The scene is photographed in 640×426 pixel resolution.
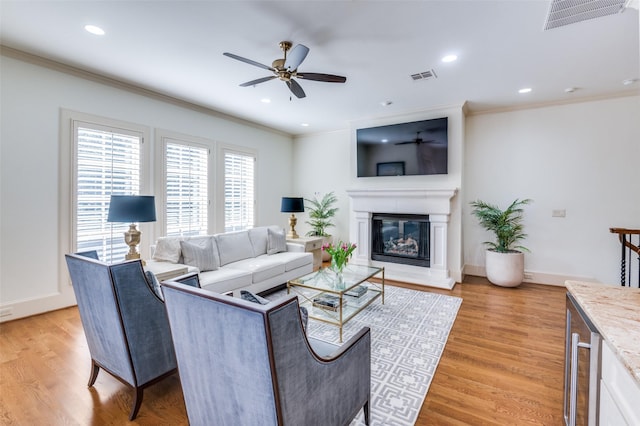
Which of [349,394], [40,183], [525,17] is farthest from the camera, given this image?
[40,183]

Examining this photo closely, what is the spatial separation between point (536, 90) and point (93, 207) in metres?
5.99

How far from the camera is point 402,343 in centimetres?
267

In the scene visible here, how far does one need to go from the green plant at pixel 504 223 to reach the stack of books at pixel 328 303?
2.86 metres

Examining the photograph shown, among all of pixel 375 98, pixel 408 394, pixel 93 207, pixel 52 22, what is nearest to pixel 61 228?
pixel 93 207

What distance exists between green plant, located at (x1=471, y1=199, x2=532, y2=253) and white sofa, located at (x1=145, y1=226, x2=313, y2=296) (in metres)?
2.91

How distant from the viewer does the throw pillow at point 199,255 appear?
3402 mm

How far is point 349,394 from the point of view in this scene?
1476mm

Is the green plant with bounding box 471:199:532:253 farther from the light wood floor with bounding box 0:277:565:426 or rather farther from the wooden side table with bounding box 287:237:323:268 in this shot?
the wooden side table with bounding box 287:237:323:268

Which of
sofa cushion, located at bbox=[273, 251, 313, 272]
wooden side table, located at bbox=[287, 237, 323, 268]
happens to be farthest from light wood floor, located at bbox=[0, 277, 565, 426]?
wooden side table, located at bbox=[287, 237, 323, 268]

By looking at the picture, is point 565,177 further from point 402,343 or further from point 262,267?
point 262,267

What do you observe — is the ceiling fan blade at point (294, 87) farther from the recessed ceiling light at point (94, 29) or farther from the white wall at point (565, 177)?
the white wall at point (565, 177)

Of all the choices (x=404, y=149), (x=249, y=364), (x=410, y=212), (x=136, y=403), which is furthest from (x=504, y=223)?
(x=136, y=403)

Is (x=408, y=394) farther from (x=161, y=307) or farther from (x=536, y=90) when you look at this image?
(x=536, y=90)

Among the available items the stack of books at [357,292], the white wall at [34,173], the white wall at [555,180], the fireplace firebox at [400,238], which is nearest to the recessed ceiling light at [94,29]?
the white wall at [34,173]
